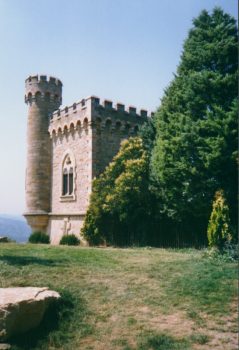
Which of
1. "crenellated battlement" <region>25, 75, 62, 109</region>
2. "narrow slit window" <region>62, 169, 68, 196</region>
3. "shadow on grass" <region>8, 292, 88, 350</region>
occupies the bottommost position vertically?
"shadow on grass" <region>8, 292, 88, 350</region>

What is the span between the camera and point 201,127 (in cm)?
1711

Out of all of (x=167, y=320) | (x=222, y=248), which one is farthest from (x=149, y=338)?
(x=222, y=248)

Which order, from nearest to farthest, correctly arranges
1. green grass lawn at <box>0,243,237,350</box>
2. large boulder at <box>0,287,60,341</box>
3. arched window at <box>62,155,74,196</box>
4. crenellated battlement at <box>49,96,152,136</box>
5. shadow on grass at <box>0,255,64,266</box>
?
green grass lawn at <box>0,243,237,350</box>, large boulder at <box>0,287,60,341</box>, shadow on grass at <box>0,255,64,266</box>, crenellated battlement at <box>49,96,152,136</box>, arched window at <box>62,155,74,196</box>

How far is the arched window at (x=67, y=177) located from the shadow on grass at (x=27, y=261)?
11508 mm

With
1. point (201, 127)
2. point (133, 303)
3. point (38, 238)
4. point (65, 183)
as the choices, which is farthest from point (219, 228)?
point (65, 183)

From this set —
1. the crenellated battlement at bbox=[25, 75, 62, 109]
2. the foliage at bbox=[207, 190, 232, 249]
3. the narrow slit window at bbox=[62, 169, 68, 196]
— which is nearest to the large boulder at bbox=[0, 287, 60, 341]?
the foliage at bbox=[207, 190, 232, 249]

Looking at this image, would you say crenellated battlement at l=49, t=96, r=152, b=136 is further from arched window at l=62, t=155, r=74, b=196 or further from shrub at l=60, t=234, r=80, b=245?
shrub at l=60, t=234, r=80, b=245

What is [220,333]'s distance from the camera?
7613mm

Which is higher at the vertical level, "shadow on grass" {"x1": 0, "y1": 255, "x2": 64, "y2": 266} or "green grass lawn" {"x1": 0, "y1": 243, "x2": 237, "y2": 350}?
"shadow on grass" {"x1": 0, "y1": 255, "x2": 64, "y2": 266}

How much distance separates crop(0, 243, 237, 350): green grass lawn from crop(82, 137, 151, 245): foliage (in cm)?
802

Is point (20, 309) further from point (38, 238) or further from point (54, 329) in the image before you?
point (38, 238)

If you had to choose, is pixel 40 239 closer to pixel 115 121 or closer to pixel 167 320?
pixel 115 121

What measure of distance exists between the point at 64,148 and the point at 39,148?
91.9 inches

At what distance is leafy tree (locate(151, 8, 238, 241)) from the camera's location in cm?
1677
